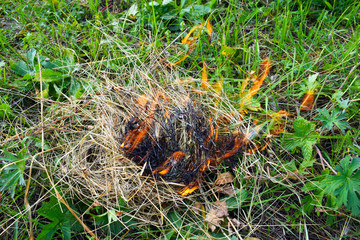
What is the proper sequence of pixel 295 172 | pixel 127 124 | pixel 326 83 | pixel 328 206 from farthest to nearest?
pixel 326 83 → pixel 127 124 → pixel 295 172 → pixel 328 206

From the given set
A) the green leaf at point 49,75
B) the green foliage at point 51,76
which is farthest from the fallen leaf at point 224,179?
the green leaf at point 49,75

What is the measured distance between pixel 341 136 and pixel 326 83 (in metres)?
0.47

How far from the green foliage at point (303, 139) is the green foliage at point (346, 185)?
0.18m

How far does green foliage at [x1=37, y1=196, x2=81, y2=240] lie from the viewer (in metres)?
1.46

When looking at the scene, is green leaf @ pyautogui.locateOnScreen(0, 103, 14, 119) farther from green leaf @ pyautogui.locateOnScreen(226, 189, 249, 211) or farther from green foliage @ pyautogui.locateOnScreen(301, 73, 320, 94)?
green foliage @ pyautogui.locateOnScreen(301, 73, 320, 94)

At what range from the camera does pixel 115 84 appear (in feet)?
6.34

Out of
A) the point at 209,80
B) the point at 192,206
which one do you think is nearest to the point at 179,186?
the point at 192,206

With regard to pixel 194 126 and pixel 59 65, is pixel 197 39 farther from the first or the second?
pixel 59 65

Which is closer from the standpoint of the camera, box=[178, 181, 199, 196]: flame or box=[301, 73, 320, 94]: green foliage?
box=[178, 181, 199, 196]: flame

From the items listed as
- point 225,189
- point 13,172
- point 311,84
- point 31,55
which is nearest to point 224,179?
point 225,189

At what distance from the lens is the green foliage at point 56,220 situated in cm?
146

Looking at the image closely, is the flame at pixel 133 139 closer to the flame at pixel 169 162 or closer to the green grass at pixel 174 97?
the green grass at pixel 174 97

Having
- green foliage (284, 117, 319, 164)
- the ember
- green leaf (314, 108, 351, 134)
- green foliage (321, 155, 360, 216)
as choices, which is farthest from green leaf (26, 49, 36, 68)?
green foliage (321, 155, 360, 216)

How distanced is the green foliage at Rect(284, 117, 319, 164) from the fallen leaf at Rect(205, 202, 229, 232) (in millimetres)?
516
